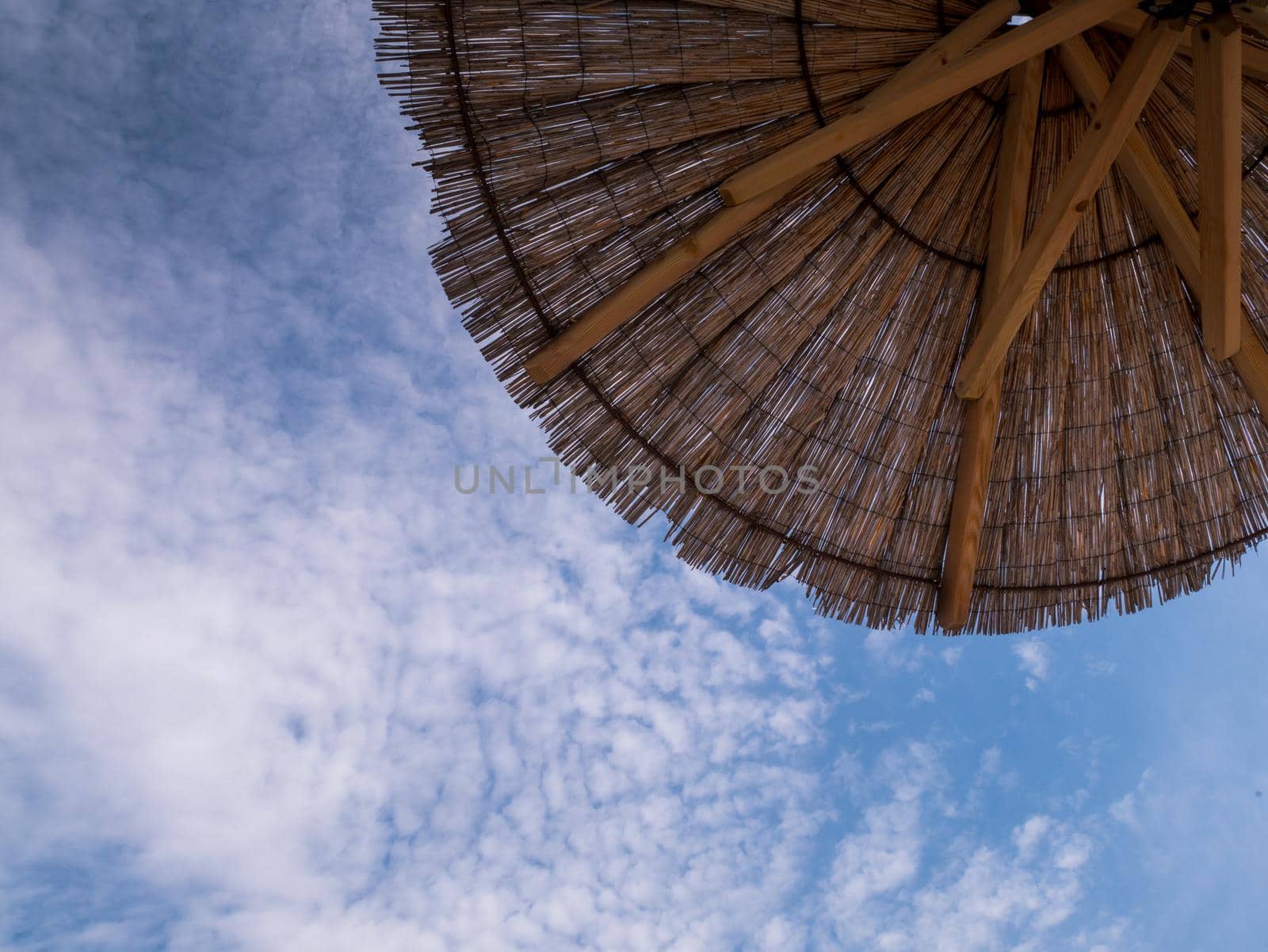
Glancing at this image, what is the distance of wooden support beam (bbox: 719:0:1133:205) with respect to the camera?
2891 millimetres

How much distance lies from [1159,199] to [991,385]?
0.82 meters

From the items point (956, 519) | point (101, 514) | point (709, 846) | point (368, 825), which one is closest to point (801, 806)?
point (709, 846)

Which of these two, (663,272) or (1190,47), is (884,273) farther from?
(1190,47)

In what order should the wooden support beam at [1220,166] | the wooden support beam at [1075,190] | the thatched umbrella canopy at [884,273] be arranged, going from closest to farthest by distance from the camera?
the wooden support beam at [1220,166], the wooden support beam at [1075,190], the thatched umbrella canopy at [884,273]

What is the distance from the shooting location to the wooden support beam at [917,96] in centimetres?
289

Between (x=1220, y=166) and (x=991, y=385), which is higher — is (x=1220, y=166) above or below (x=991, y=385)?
below

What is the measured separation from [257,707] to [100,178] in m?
3.62

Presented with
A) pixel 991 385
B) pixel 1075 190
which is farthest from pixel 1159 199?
pixel 991 385

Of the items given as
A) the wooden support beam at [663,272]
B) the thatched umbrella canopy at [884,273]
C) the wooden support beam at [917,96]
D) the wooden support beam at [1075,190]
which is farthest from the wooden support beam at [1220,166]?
the wooden support beam at [663,272]

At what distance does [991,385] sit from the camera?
12.1 feet

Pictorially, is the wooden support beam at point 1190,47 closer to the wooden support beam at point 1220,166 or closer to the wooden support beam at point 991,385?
the wooden support beam at point 991,385

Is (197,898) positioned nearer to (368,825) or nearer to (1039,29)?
(368,825)

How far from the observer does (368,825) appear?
729cm

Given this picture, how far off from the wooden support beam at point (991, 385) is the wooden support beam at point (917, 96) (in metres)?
0.43
